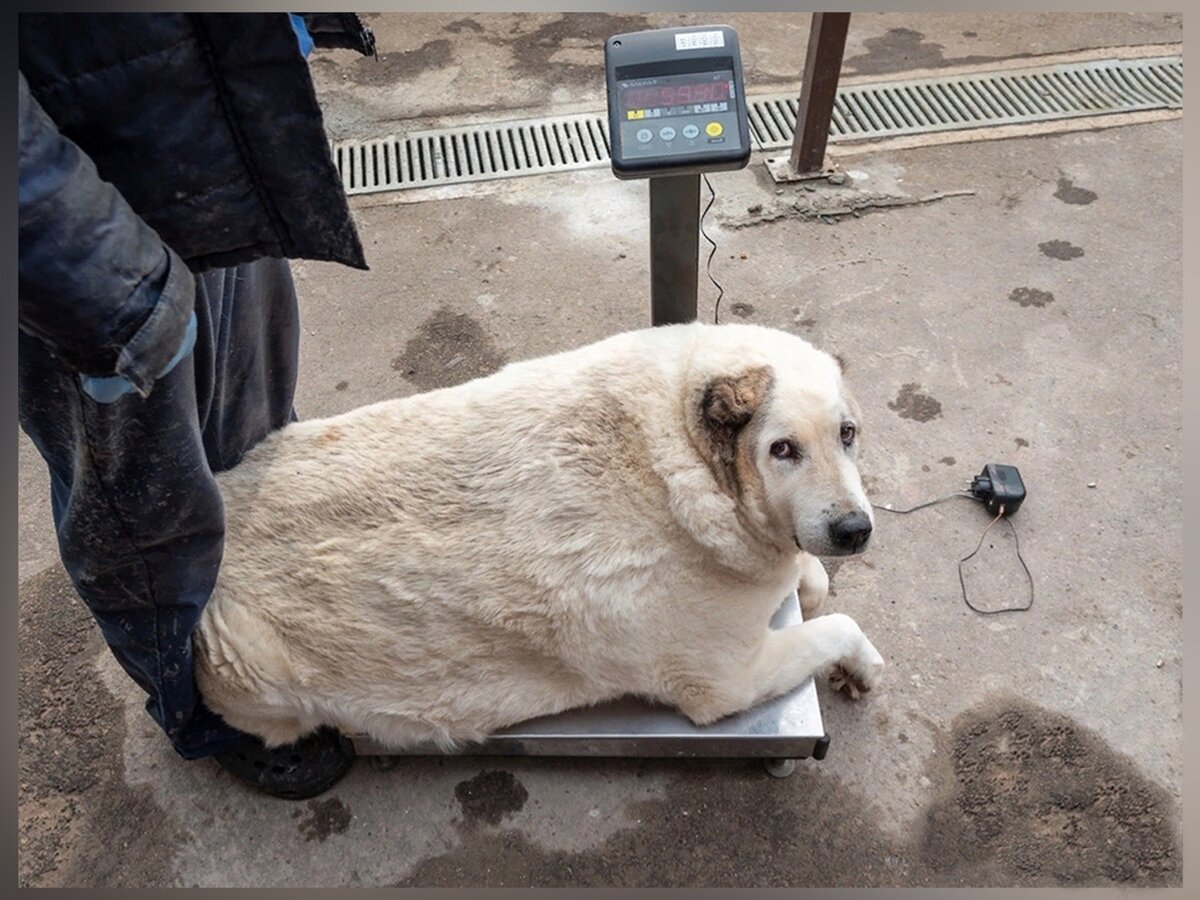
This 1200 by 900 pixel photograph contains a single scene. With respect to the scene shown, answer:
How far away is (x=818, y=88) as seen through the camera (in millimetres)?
4320

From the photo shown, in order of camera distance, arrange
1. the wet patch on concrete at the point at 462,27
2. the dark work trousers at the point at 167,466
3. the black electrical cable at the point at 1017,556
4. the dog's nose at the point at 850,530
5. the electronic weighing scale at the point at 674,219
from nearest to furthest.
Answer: the dark work trousers at the point at 167,466 → the dog's nose at the point at 850,530 → the electronic weighing scale at the point at 674,219 → the black electrical cable at the point at 1017,556 → the wet patch on concrete at the point at 462,27

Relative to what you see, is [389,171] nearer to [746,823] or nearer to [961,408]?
[961,408]

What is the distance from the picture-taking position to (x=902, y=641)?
2904 mm

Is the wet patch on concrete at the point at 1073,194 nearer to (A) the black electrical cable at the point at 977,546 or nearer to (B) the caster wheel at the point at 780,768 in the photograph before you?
(A) the black electrical cable at the point at 977,546

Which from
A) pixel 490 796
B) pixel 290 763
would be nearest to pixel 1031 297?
pixel 490 796

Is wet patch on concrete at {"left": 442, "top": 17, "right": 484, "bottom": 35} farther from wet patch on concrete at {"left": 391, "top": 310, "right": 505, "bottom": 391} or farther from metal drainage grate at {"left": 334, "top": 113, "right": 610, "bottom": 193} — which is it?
wet patch on concrete at {"left": 391, "top": 310, "right": 505, "bottom": 391}

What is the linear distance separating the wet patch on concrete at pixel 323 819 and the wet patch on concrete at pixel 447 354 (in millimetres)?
1762

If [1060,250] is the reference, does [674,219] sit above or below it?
above

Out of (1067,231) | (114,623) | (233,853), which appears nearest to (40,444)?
(114,623)

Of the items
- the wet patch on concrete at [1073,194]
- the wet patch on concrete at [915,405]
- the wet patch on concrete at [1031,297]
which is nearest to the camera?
the wet patch on concrete at [915,405]

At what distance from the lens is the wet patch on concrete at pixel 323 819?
257cm

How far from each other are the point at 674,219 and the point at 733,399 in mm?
660

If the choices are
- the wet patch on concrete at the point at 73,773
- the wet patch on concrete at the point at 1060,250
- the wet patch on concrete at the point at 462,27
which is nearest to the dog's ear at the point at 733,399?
the wet patch on concrete at the point at 73,773

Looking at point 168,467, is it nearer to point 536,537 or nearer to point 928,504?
point 536,537
